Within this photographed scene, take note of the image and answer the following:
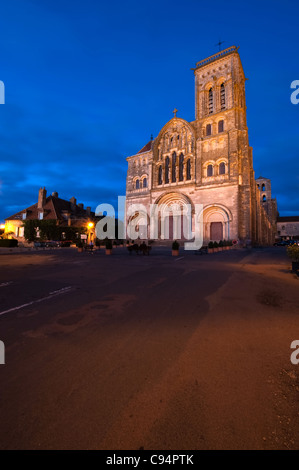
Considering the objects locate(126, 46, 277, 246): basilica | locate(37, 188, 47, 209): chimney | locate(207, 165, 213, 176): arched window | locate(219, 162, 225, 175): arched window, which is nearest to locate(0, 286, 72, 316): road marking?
locate(126, 46, 277, 246): basilica

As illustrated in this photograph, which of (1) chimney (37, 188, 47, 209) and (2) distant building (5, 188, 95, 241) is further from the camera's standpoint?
(1) chimney (37, 188, 47, 209)

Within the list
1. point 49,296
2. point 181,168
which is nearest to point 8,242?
point 181,168

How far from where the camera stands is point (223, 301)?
511 centimetres

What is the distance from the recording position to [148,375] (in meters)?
2.41

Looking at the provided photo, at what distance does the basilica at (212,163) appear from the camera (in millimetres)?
27156

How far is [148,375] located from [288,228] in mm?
92655

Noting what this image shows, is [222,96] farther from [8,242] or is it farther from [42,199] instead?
[8,242]

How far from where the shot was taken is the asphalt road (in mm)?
1674

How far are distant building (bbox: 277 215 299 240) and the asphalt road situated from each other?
88.1m

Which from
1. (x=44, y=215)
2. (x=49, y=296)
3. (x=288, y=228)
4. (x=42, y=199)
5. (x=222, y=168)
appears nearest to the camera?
(x=49, y=296)

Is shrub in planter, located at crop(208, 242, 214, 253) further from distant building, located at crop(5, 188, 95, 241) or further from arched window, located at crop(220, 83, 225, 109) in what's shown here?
distant building, located at crop(5, 188, 95, 241)

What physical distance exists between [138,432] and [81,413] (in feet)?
1.82

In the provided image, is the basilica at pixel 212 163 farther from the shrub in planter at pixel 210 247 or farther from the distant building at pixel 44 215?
the distant building at pixel 44 215
